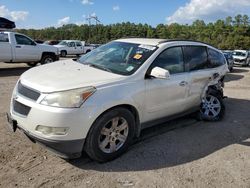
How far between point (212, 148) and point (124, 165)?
1652 millimetres

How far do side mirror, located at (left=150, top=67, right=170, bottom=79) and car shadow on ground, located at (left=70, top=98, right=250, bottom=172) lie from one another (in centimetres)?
115

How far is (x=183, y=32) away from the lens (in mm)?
71438

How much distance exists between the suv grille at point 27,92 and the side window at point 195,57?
9.46ft

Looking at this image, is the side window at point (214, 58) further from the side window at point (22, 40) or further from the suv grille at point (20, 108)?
the side window at point (22, 40)

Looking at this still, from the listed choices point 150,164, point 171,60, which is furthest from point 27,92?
point 171,60

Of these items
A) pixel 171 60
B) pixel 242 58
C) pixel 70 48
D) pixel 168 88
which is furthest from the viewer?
pixel 70 48

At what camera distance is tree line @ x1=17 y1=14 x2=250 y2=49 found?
202ft

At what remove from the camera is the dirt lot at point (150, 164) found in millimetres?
3670

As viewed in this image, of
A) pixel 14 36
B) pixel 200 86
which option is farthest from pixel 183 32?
pixel 200 86

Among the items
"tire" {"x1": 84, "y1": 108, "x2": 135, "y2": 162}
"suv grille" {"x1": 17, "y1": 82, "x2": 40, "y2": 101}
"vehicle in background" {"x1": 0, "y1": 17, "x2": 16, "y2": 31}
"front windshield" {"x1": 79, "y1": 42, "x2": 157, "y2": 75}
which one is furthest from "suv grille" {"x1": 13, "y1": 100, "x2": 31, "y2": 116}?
"vehicle in background" {"x1": 0, "y1": 17, "x2": 16, "y2": 31}

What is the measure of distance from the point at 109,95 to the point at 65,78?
657mm

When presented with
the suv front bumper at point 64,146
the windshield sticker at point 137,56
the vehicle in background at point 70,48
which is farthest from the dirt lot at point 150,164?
the vehicle in background at point 70,48

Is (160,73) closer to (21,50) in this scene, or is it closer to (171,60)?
(171,60)

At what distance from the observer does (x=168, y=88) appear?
4871mm
